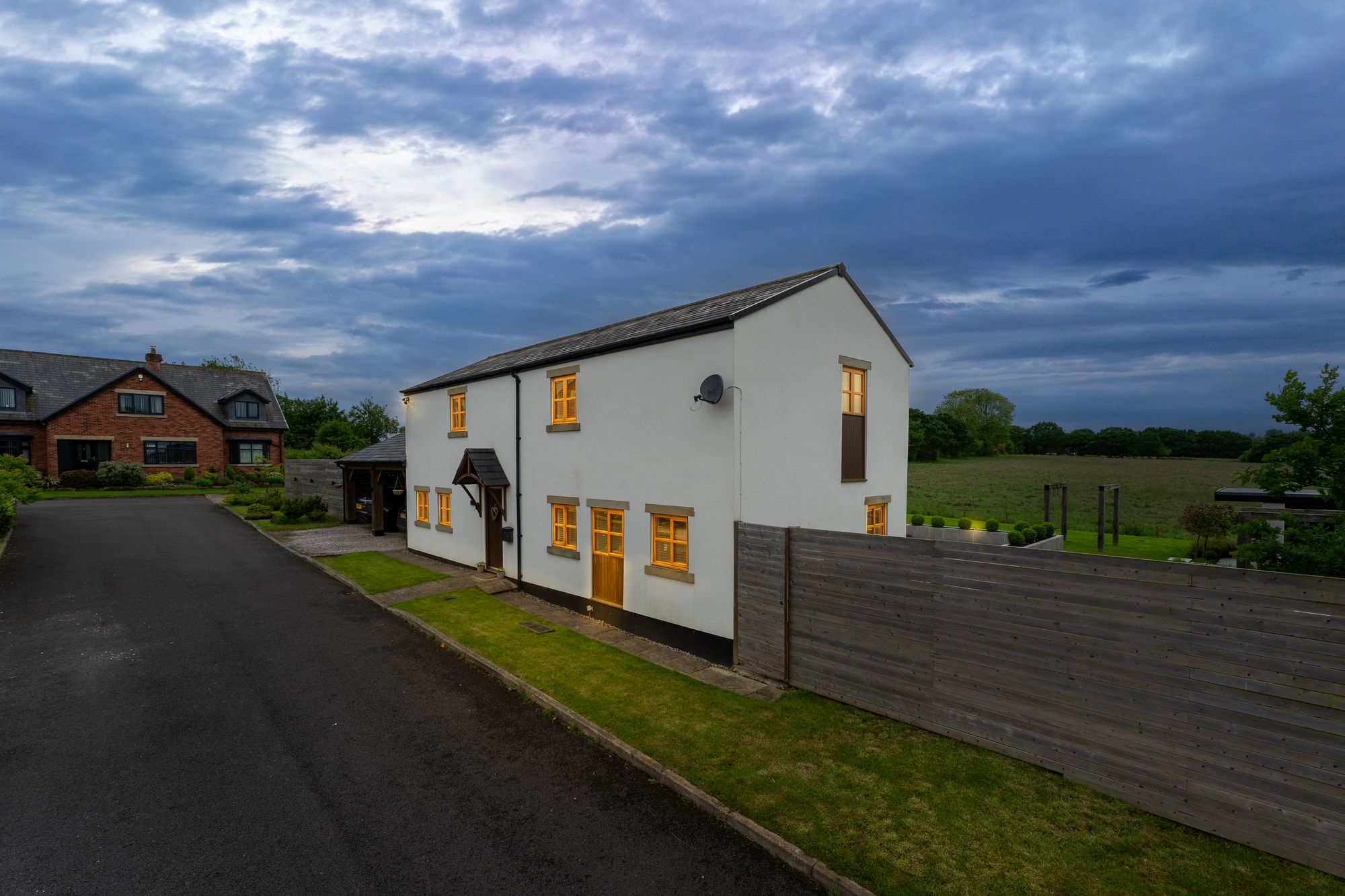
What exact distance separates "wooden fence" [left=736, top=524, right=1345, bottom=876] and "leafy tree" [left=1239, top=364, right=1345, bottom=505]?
3812 mm

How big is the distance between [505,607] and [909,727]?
9344 mm

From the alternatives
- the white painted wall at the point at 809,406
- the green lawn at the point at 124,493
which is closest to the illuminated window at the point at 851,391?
the white painted wall at the point at 809,406

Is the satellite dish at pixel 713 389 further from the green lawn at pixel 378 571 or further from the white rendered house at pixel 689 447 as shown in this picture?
the green lawn at pixel 378 571

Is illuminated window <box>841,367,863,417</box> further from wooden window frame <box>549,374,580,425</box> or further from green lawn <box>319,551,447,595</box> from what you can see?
green lawn <box>319,551,447,595</box>

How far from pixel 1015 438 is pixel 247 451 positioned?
111997 millimetres

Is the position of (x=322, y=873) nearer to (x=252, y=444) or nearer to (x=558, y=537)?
(x=558, y=537)

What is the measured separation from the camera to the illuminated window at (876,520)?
506 inches

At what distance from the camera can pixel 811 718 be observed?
25.4 ft

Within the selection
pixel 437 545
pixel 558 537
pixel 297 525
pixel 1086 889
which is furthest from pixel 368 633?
pixel 297 525

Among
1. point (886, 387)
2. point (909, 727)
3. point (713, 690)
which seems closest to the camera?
point (909, 727)

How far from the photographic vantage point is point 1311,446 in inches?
312

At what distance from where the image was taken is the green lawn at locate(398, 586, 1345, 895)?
15.8ft

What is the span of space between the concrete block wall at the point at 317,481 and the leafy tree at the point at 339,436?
3188 cm

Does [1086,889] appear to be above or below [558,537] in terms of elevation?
below
